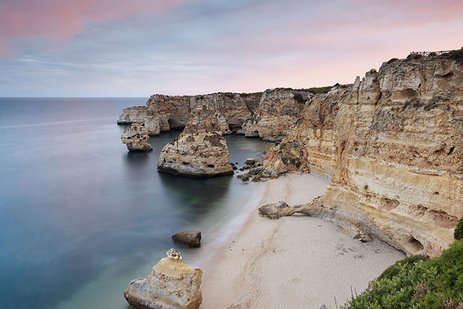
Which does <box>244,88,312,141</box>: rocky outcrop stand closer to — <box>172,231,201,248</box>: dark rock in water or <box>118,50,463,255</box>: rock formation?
<box>118,50,463,255</box>: rock formation

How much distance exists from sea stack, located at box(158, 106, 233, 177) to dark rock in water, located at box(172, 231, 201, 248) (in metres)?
17.3

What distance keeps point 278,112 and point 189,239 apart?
175ft

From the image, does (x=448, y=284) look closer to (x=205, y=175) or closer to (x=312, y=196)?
(x=312, y=196)

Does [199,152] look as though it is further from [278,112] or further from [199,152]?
[278,112]

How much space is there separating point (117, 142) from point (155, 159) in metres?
24.4

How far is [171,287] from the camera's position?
14812 millimetres

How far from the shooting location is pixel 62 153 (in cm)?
6250

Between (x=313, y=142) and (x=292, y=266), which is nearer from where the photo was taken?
(x=292, y=266)

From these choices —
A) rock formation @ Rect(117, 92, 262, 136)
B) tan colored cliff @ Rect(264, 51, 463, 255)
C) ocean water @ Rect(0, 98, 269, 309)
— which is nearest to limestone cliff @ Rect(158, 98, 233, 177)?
ocean water @ Rect(0, 98, 269, 309)

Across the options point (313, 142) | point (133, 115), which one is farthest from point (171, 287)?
point (133, 115)

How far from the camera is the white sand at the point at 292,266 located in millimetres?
15461

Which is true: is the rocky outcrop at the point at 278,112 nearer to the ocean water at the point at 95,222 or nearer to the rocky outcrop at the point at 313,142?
the ocean water at the point at 95,222

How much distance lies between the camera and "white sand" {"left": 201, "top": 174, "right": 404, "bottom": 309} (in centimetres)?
1546

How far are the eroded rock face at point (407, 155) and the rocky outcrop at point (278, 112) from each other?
5002 centimetres
